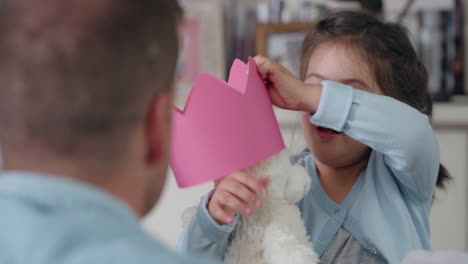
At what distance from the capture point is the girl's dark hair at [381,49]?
94cm

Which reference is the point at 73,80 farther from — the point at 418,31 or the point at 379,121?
the point at 418,31

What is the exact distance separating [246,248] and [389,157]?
28cm

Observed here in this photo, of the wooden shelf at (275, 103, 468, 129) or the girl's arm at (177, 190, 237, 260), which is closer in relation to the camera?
the girl's arm at (177, 190, 237, 260)

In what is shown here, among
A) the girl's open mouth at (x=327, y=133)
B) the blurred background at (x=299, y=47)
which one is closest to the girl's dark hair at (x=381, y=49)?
the girl's open mouth at (x=327, y=133)

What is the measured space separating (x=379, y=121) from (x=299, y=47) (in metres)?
1.04

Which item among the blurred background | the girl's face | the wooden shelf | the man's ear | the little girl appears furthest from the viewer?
the blurred background

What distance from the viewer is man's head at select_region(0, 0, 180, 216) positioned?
0.41m

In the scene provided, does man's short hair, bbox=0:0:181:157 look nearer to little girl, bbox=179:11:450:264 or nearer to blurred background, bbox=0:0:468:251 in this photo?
little girl, bbox=179:11:450:264

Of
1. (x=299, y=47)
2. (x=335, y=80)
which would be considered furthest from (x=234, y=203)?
(x=299, y=47)

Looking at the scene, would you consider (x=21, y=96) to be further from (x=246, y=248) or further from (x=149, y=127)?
(x=246, y=248)

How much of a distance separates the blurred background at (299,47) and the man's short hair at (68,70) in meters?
1.35

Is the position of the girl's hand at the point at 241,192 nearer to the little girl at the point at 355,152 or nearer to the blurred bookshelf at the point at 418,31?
the little girl at the point at 355,152

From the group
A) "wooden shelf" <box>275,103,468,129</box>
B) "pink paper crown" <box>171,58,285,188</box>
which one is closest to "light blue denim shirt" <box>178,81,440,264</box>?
"pink paper crown" <box>171,58,285,188</box>

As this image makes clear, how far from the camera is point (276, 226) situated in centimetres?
71
